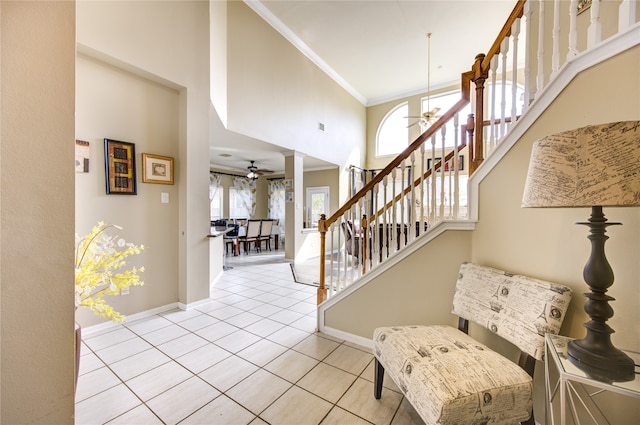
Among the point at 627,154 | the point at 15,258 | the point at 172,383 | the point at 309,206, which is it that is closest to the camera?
the point at 15,258

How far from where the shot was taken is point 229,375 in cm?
183

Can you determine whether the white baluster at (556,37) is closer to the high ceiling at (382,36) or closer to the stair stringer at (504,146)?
the stair stringer at (504,146)

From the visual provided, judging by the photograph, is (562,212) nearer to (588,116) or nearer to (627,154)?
(588,116)

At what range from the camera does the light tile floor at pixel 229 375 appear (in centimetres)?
148

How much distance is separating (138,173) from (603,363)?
3.59m

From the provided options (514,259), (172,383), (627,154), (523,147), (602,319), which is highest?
(523,147)

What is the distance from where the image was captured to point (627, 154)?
2.48ft

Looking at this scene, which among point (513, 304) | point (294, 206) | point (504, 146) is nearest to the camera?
point (513, 304)

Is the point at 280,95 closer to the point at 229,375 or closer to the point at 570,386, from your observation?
the point at 229,375

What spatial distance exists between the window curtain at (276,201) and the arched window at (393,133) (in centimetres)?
382

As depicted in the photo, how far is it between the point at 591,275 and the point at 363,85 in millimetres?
7075

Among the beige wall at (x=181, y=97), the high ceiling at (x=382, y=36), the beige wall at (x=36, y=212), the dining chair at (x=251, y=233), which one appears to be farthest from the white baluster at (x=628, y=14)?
the dining chair at (x=251, y=233)

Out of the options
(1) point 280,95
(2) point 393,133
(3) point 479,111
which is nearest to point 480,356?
(3) point 479,111

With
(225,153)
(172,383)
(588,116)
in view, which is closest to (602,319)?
(588,116)
